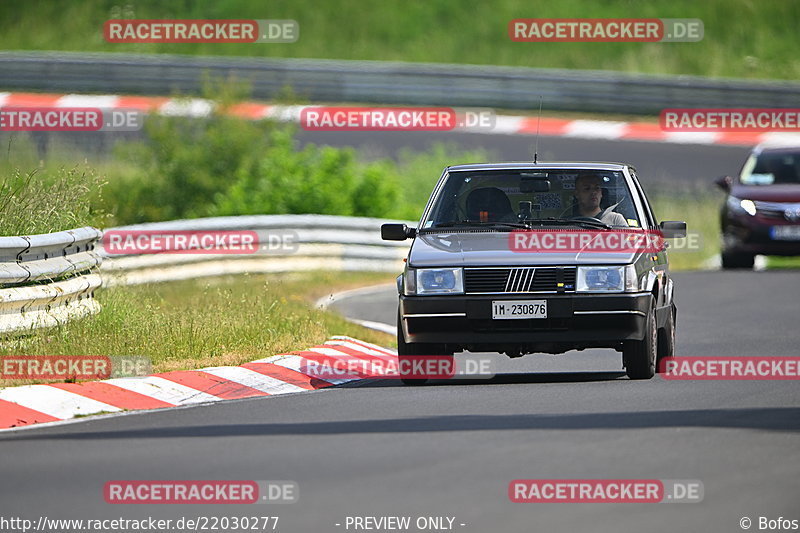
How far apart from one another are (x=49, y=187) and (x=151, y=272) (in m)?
6.68

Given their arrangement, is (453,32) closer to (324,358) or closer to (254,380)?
(324,358)

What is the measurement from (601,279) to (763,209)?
40.1ft

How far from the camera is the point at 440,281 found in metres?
12.2

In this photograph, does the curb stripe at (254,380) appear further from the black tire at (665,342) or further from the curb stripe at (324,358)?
the black tire at (665,342)

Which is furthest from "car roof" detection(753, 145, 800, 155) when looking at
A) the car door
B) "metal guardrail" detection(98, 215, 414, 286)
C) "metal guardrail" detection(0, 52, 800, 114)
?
the car door

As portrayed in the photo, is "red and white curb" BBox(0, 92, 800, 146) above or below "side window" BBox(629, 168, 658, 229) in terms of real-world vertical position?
above

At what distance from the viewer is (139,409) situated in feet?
37.2

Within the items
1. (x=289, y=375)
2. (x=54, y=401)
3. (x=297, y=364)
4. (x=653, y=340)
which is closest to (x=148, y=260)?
(x=297, y=364)

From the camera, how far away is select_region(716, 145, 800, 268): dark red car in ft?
77.8

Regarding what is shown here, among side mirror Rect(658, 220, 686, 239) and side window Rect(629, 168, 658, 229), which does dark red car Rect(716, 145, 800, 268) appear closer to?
side window Rect(629, 168, 658, 229)

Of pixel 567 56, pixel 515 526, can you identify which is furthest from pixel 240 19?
pixel 515 526

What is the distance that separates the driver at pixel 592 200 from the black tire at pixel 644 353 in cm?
89

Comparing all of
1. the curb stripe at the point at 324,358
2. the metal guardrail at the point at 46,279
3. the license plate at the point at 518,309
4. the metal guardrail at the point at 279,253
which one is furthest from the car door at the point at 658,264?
the metal guardrail at the point at 279,253

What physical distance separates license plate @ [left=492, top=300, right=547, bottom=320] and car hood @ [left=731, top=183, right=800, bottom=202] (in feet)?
40.9
